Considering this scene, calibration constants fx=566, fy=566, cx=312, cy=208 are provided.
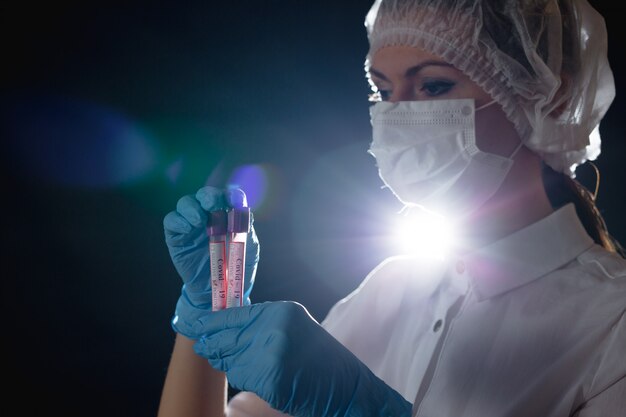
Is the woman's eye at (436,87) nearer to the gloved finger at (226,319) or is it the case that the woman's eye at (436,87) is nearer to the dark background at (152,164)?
the gloved finger at (226,319)

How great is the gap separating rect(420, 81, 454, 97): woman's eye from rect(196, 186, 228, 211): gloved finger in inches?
20.5

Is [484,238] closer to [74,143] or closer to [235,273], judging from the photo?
[235,273]

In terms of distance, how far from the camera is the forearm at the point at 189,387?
1103mm

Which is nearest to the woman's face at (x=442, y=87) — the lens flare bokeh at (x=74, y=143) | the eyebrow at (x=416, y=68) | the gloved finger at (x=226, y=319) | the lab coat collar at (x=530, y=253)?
the eyebrow at (x=416, y=68)

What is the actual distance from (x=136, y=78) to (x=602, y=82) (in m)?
1.40

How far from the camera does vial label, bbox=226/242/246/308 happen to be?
3.20ft

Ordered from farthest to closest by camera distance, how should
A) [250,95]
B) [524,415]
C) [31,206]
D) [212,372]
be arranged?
[250,95] < [31,206] < [212,372] < [524,415]

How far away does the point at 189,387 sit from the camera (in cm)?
111

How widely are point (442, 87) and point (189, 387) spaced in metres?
0.81

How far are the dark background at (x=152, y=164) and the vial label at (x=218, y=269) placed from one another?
3.18 feet

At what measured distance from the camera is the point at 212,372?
1.13 m

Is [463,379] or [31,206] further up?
[31,206]

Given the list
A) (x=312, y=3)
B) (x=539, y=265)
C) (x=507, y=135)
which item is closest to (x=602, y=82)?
(x=507, y=135)

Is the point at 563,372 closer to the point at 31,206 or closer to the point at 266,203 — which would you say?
the point at 266,203
